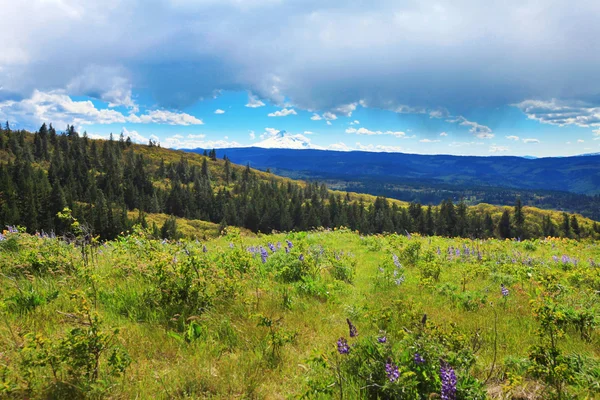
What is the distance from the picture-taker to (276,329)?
525 cm

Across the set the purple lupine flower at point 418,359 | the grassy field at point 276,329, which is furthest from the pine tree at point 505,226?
the purple lupine flower at point 418,359

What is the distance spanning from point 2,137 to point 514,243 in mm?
246571

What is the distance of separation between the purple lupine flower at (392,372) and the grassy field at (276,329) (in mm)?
26

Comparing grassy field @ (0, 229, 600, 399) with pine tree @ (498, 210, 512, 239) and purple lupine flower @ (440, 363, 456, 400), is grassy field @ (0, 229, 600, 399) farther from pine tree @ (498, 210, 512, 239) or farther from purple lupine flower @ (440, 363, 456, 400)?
pine tree @ (498, 210, 512, 239)

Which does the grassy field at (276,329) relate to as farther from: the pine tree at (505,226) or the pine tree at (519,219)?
the pine tree at (505,226)

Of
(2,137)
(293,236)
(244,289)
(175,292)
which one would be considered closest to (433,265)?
(244,289)

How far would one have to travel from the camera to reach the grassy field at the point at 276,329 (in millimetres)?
3662

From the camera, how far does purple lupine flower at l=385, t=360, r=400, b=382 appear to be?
343cm

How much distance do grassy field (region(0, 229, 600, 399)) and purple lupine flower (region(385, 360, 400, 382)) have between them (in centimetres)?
3

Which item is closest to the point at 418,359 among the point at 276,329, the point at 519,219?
the point at 276,329

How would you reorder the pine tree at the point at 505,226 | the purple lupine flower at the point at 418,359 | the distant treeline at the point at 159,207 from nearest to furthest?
the purple lupine flower at the point at 418,359, the distant treeline at the point at 159,207, the pine tree at the point at 505,226

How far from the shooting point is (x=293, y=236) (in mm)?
16562

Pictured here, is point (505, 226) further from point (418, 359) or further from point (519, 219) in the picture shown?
point (418, 359)

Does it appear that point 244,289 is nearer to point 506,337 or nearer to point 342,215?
point 506,337
